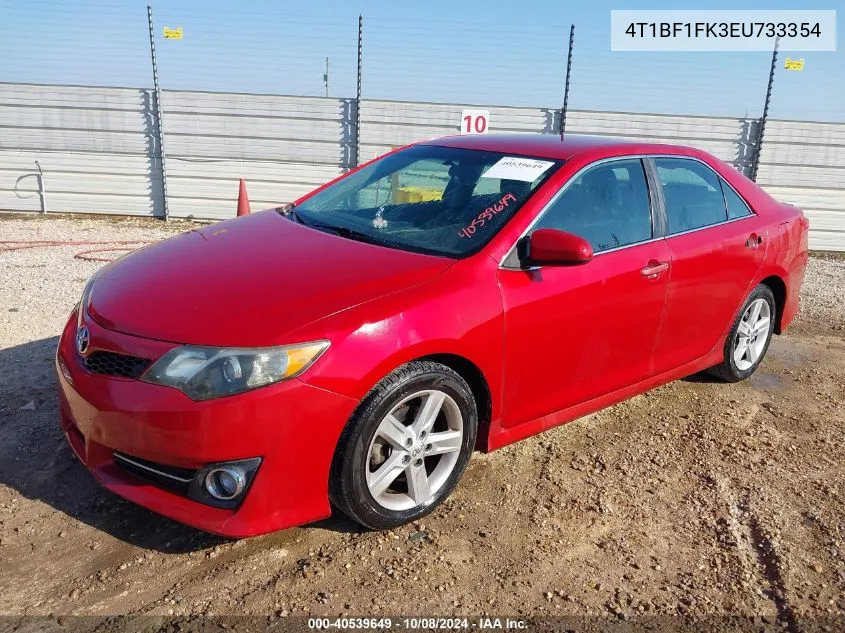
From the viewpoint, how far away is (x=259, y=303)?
109 inches

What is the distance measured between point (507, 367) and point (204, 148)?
31.0ft

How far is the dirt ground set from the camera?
2650 mm

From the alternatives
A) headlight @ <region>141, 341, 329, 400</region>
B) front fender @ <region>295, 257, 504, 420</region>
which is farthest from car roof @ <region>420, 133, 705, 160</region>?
headlight @ <region>141, 341, 329, 400</region>

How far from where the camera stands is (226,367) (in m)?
2.54

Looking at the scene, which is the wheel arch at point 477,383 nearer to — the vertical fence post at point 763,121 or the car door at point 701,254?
the car door at point 701,254

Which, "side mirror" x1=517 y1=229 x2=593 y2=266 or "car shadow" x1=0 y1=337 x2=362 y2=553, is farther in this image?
"side mirror" x1=517 y1=229 x2=593 y2=266

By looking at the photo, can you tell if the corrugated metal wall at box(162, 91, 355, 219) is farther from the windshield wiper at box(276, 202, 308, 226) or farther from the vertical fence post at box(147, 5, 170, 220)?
the windshield wiper at box(276, 202, 308, 226)

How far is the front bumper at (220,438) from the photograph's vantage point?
2.51 metres

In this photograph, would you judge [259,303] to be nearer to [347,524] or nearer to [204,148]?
[347,524]

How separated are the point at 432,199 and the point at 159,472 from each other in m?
1.87

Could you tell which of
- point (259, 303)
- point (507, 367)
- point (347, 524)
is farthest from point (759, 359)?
point (259, 303)

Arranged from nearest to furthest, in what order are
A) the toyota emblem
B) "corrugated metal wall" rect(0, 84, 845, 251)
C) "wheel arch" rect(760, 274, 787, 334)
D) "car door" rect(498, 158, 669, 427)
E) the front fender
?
the front fender < the toyota emblem < "car door" rect(498, 158, 669, 427) < "wheel arch" rect(760, 274, 787, 334) < "corrugated metal wall" rect(0, 84, 845, 251)

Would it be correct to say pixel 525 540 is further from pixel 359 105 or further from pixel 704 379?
pixel 359 105

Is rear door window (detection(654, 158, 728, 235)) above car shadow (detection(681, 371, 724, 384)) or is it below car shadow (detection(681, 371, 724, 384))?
above
